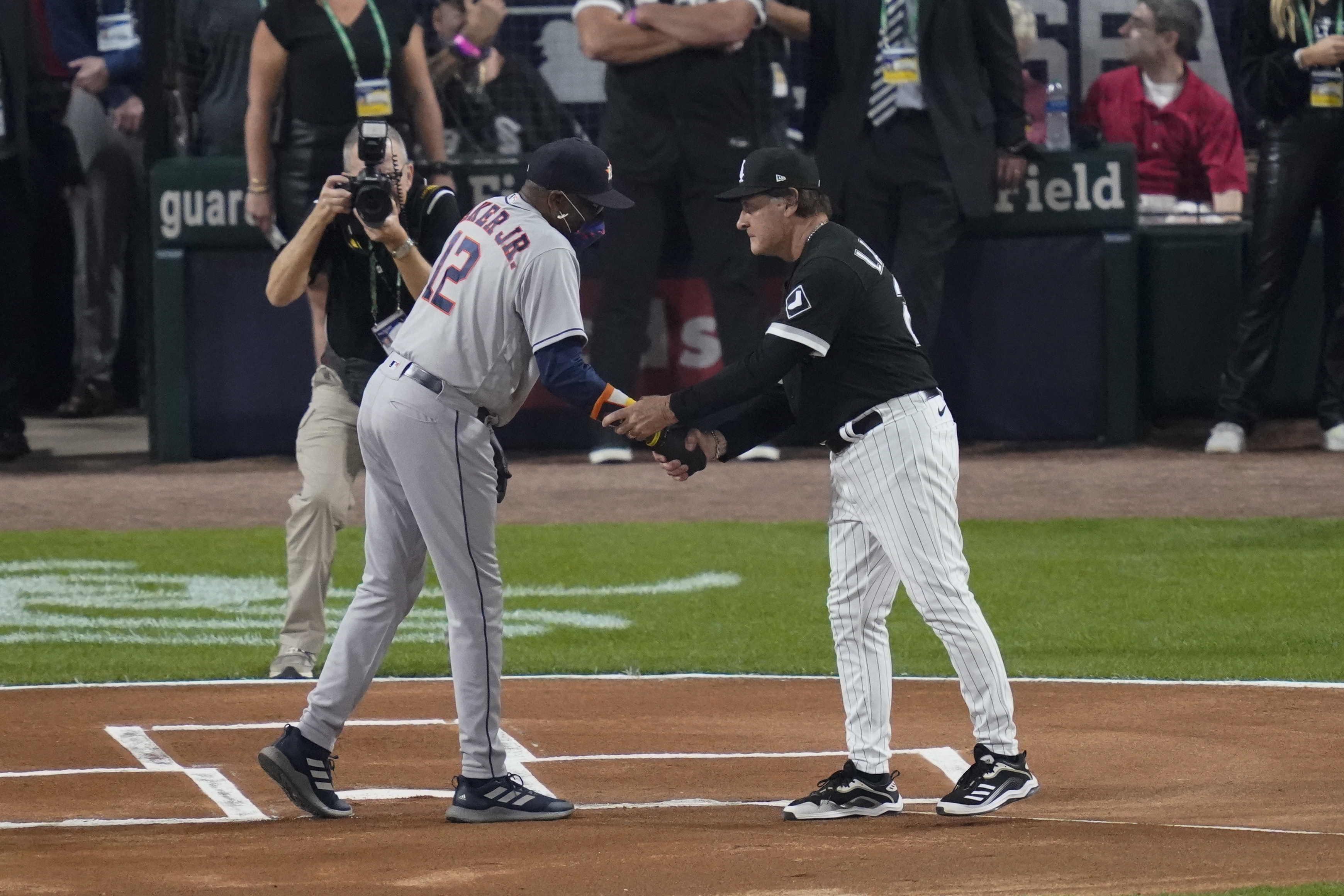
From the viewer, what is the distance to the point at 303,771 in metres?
5.95

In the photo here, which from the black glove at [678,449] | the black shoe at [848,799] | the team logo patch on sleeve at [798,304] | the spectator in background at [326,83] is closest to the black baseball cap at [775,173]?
the team logo patch on sleeve at [798,304]

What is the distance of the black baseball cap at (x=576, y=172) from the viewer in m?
5.96

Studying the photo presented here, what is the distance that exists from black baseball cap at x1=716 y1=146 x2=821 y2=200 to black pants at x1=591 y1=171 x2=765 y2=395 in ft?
19.5

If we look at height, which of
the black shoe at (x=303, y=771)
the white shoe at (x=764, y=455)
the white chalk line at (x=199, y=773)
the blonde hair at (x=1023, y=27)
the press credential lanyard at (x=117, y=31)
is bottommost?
the white shoe at (x=764, y=455)

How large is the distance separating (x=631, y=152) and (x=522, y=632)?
3612mm

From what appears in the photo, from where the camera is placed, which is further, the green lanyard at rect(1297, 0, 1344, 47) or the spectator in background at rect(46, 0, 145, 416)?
the spectator in background at rect(46, 0, 145, 416)

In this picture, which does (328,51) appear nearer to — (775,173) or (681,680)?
(681,680)

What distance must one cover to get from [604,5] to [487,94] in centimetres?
145

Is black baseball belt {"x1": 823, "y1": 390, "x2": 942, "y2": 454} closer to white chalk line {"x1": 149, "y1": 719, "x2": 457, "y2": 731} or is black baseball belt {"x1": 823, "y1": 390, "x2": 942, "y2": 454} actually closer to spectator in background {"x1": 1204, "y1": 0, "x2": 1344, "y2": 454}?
white chalk line {"x1": 149, "y1": 719, "x2": 457, "y2": 731}

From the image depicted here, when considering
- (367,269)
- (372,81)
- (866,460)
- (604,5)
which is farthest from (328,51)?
(866,460)

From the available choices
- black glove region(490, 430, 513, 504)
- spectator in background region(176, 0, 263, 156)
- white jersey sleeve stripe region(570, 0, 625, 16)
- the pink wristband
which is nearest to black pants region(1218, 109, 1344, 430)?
white jersey sleeve stripe region(570, 0, 625, 16)

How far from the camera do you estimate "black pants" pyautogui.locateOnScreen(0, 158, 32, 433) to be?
1275 cm

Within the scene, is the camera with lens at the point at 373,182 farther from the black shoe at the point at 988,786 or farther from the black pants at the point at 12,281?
the black pants at the point at 12,281

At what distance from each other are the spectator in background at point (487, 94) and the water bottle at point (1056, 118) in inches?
109
